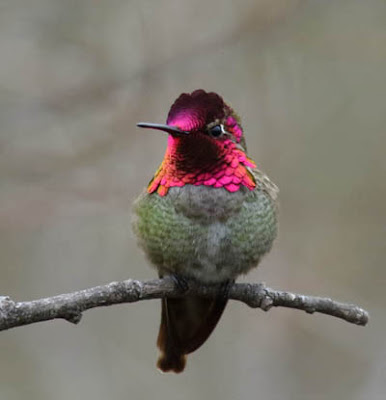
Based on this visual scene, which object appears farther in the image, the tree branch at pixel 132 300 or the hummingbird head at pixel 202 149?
the hummingbird head at pixel 202 149

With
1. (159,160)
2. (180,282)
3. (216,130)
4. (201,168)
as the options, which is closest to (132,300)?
(180,282)

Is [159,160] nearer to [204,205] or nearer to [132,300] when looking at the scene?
[204,205]

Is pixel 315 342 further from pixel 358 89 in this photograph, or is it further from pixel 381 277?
pixel 358 89

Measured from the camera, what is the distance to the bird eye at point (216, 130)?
3.61 meters

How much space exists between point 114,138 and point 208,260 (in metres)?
2.11

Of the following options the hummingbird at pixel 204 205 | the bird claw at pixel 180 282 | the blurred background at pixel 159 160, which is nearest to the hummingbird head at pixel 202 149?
the hummingbird at pixel 204 205

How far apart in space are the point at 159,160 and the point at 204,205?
243cm

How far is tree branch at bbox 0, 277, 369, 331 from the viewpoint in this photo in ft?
8.61

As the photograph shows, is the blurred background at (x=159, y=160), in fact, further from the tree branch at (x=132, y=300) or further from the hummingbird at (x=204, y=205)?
the tree branch at (x=132, y=300)

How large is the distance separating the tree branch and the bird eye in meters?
0.70

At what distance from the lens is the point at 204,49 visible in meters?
5.73

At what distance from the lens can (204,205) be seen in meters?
3.54

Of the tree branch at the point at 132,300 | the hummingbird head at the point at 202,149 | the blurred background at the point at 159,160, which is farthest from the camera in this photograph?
the blurred background at the point at 159,160

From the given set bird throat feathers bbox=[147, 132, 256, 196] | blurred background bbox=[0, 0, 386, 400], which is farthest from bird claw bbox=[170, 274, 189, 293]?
blurred background bbox=[0, 0, 386, 400]
